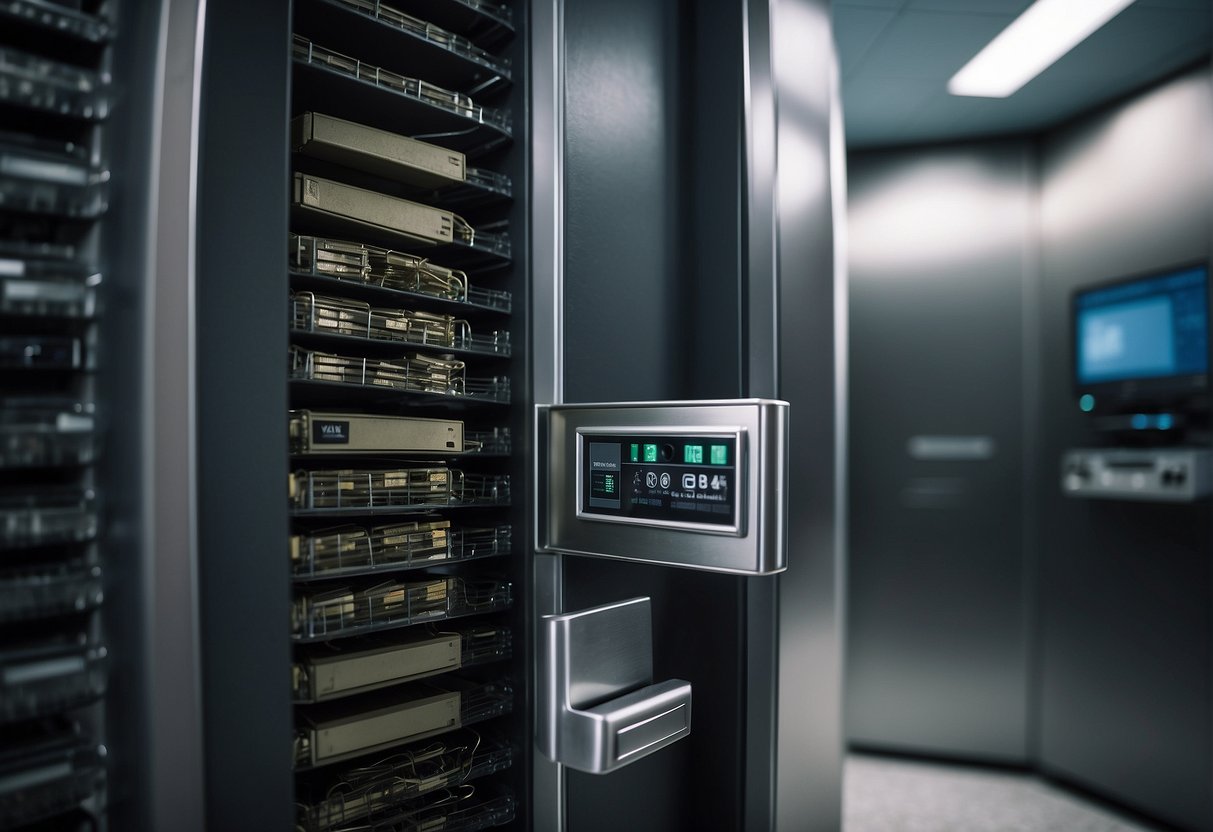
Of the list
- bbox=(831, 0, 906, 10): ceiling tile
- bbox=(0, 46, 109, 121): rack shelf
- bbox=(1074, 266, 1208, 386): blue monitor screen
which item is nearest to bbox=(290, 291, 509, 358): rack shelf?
bbox=(0, 46, 109, 121): rack shelf

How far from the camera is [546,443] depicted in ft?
4.57

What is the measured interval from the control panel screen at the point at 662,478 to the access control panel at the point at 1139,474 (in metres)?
2.44

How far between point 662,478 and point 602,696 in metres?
0.39

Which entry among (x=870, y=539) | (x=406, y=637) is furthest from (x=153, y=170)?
(x=870, y=539)

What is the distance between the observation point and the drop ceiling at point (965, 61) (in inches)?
101

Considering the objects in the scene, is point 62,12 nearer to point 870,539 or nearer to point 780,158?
point 780,158

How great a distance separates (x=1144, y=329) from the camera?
2.98m

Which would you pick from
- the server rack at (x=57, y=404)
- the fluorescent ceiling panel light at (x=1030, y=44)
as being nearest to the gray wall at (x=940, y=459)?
the fluorescent ceiling panel light at (x=1030, y=44)

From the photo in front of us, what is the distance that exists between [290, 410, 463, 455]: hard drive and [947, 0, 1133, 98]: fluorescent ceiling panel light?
8.30 feet

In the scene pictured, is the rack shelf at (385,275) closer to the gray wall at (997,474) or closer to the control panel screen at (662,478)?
the control panel screen at (662,478)

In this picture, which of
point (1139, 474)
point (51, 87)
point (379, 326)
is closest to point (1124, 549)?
point (1139, 474)

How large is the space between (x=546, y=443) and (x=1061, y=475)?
2.90 m

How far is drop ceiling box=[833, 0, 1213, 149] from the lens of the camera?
257 centimetres

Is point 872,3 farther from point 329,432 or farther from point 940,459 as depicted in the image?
point 329,432
